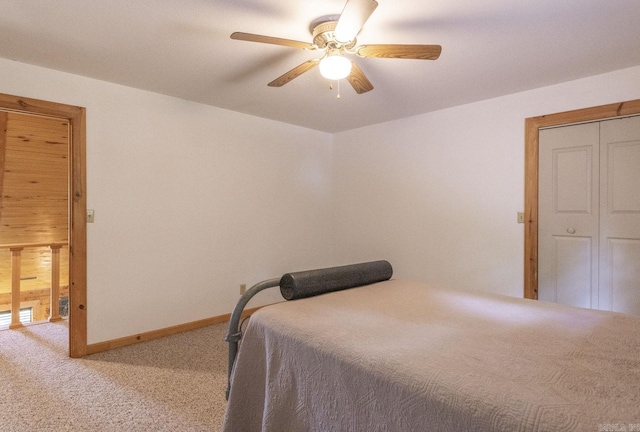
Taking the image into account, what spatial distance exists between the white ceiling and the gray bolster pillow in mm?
1387

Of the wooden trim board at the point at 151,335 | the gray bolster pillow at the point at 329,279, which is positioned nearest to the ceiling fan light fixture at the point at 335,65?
the gray bolster pillow at the point at 329,279

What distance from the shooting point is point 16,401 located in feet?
6.64

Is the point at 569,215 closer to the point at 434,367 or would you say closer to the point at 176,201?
the point at 434,367

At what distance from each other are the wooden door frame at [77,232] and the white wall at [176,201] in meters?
0.05

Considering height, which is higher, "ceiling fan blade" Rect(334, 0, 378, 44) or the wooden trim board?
"ceiling fan blade" Rect(334, 0, 378, 44)

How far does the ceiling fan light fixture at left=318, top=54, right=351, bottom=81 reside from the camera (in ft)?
5.85

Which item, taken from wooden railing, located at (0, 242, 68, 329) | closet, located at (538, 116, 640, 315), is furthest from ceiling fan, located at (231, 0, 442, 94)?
wooden railing, located at (0, 242, 68, 329)

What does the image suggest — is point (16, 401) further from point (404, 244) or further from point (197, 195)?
point (404, 244)

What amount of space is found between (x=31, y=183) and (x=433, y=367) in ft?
16.5

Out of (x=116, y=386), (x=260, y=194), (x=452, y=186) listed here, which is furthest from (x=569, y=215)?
(x=116, y=386)

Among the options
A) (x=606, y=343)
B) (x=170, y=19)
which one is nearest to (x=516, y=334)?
(x=606, y=343)

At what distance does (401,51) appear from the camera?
69.9 inches

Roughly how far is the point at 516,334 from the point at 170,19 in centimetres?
225

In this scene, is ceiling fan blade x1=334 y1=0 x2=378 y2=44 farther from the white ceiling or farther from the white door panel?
the white door panel
